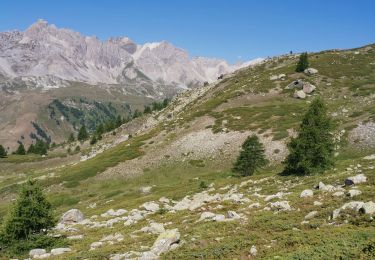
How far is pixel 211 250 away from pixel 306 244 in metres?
4.81

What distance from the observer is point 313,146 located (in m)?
43.3

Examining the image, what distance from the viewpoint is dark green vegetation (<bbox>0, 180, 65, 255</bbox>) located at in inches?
1131

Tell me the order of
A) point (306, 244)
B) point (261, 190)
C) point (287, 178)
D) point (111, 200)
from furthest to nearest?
1. point (111, 200)
2. point (287, 178)
3. point (261, 190)
4. point (306, 244)

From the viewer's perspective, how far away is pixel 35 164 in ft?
415

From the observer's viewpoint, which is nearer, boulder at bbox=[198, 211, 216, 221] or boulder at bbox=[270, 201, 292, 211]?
boulder at bbox=[270, 201, 292, 211]

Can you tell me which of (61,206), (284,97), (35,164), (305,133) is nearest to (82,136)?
(35,164)

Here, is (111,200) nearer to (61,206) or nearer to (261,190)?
(61,206)

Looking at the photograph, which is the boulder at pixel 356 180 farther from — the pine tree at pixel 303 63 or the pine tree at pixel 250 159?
the pine tree at pixel 303 63

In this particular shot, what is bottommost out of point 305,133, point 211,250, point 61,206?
point 61,206

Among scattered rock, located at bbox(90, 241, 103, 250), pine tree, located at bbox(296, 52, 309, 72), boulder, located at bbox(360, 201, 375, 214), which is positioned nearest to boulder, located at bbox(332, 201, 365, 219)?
boulder, located at bbox(360, 201, 375, 214)

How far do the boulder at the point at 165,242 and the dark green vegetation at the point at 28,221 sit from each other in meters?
9.85

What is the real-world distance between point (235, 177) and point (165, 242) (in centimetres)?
3437

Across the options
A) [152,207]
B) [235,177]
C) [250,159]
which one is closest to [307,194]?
[152,207]

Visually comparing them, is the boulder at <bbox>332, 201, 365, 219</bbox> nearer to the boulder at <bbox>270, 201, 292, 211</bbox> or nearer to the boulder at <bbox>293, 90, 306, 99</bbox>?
the boulder at <bbox>270, 201, 292, 211</bbox>
